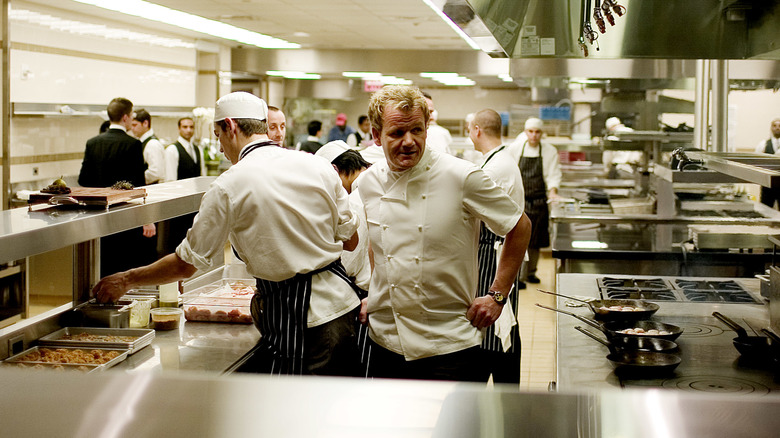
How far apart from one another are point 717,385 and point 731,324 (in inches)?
22.8

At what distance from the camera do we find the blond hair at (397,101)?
244cm

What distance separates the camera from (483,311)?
8.12 feet

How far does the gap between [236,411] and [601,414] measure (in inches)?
14.3

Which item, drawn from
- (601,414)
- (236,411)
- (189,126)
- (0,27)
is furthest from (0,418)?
(189,126)

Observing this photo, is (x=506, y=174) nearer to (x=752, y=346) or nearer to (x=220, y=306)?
(x=220, y=306)

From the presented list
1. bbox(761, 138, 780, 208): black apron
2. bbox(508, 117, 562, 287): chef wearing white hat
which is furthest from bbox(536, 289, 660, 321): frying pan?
bbox(761, 138, 780, 208): black apron

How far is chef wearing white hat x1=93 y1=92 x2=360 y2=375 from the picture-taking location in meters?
2.56

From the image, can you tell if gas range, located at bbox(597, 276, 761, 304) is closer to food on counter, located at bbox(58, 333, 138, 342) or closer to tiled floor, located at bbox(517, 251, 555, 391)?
tiled floor, located at bbox(517, 251, 555, 391)

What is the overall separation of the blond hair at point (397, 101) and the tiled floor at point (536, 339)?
194 cm

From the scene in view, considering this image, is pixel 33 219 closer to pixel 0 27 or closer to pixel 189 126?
pixel 0 27

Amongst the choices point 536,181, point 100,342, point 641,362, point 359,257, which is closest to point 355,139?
point 536,181

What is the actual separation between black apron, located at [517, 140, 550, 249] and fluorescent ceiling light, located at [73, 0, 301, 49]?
11.1 ft

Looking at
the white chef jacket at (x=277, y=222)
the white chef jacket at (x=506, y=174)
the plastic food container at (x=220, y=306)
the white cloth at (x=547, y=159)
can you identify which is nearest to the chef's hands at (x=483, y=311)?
the white chef jacket at (x=277, y=222)

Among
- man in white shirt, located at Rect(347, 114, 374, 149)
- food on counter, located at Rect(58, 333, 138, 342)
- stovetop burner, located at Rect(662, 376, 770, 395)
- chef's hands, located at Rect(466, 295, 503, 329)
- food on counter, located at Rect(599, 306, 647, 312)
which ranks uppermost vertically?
man in white shirt, located at Rect(347, 114, 374, 149)
